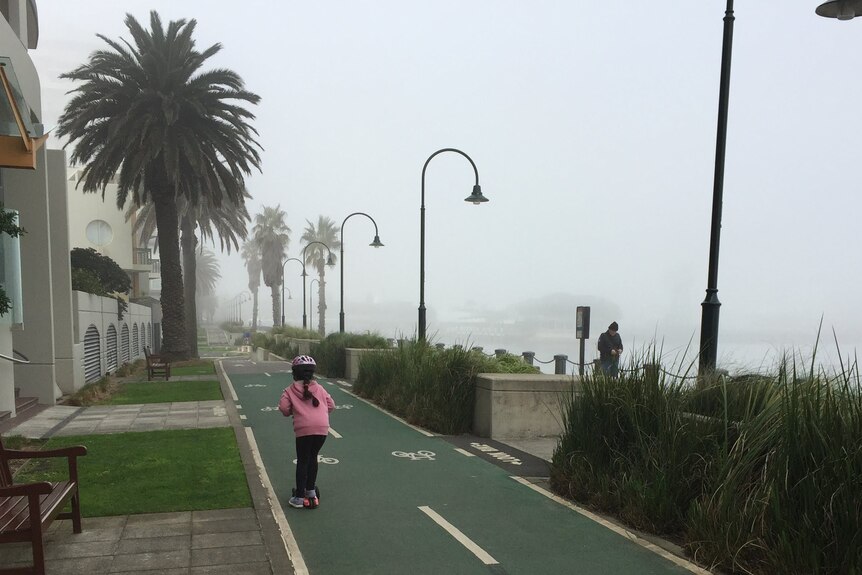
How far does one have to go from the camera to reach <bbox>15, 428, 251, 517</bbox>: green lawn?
7164 mm

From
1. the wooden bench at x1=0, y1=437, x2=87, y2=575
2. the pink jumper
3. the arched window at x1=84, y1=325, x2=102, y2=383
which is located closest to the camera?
the wooden bench at x1=0, y1=437, x2=87, y2=575

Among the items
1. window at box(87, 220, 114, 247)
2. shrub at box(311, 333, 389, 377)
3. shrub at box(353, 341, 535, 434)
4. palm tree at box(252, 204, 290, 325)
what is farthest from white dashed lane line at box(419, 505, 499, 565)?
palm tree at box(252, 204, 290, 325)

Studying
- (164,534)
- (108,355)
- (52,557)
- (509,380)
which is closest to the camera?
(52,557)

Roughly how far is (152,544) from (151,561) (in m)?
0.43

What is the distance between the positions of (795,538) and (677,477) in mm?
1499

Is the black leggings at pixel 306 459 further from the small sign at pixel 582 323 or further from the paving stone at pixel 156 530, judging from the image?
the small sign at pixel 582 323

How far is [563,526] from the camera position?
22.1 feet

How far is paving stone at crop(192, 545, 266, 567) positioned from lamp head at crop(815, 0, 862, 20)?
321 inches

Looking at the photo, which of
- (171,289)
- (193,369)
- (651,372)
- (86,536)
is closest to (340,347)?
(193,369)

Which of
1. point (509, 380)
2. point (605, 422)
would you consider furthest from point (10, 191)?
point (605, 422)

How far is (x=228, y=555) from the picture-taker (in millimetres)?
5660

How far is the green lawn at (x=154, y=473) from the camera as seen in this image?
716cm

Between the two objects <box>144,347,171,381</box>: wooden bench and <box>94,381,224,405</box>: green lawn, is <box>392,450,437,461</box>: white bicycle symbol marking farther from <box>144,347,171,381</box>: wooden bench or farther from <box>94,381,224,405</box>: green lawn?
<box>144,347,171,381</box>: wooden bench

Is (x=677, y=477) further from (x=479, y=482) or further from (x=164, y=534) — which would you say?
(x=164, y=534)
